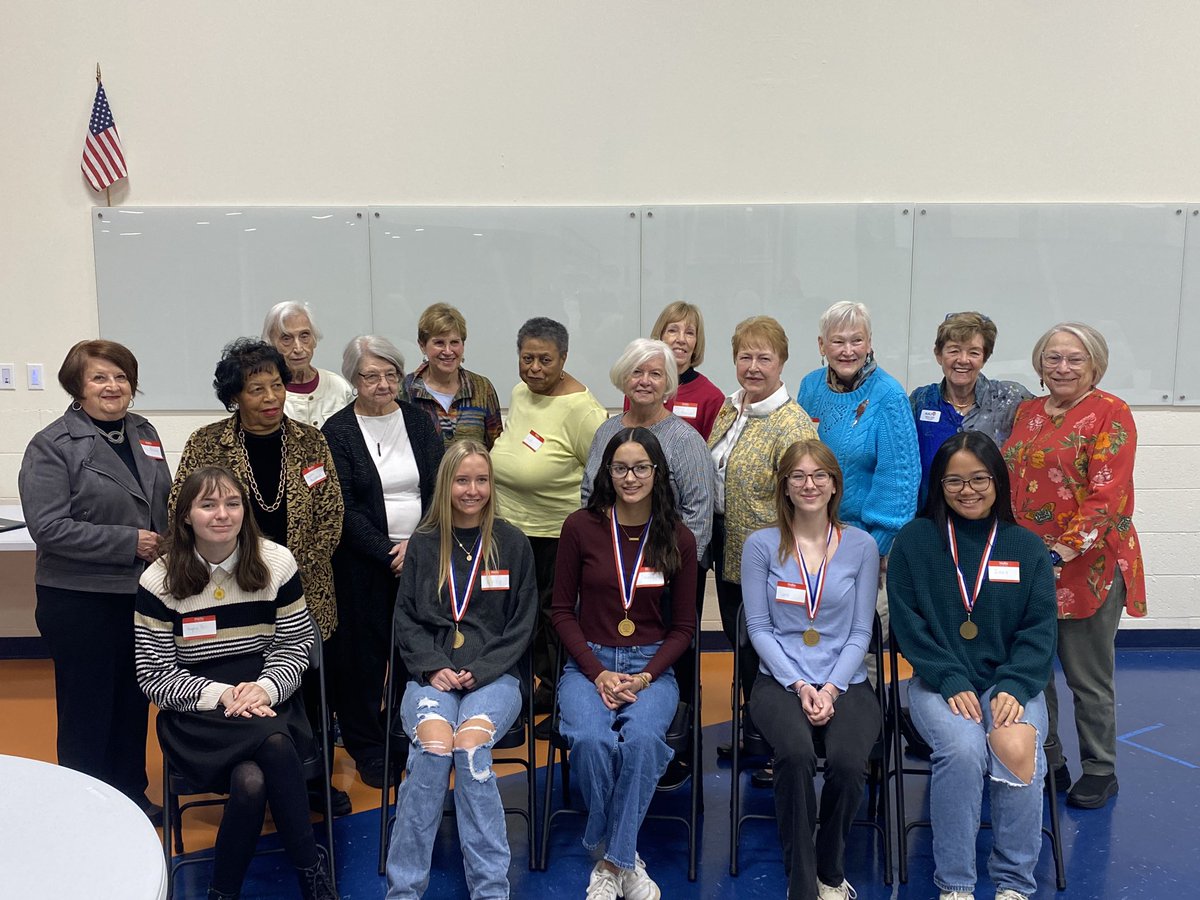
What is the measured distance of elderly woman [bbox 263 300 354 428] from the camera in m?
3.46

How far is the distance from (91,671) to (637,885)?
1771mm

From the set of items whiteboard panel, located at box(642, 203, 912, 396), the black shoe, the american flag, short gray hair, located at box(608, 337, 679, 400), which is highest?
the american flag

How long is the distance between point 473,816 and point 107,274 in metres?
3.30

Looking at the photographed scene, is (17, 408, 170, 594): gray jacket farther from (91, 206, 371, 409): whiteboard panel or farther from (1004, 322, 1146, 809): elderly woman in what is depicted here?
(1004, 322, 1146, 809): elderly woman

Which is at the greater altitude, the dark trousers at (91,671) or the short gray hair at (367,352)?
the short gray hair at (367,352)

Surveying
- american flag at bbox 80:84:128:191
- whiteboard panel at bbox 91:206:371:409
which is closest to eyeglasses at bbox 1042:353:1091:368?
whiteboard panel at bbox 91:206:371:409

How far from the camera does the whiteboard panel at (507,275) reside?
14.4ft

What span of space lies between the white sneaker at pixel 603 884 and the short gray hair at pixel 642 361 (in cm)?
146

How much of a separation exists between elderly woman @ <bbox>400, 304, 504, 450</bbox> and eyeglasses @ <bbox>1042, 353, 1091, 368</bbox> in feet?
6.49

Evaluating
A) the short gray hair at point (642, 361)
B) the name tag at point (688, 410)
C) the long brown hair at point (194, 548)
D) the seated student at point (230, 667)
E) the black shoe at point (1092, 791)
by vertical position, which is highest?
the short gray hair at point (642, 361)

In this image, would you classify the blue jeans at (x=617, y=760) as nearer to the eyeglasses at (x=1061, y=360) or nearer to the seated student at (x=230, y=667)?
the seated student at (x=230, y=667)

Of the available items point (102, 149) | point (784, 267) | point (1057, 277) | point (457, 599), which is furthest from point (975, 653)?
point (102, 149)

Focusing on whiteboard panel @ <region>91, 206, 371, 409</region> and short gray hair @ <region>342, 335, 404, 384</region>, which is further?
whiteboard panel @ <region>91, 206, 371, 409</region>

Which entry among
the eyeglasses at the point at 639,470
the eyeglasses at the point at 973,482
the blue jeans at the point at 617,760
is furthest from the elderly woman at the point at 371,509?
the eyeglasses at the point at 973,482
